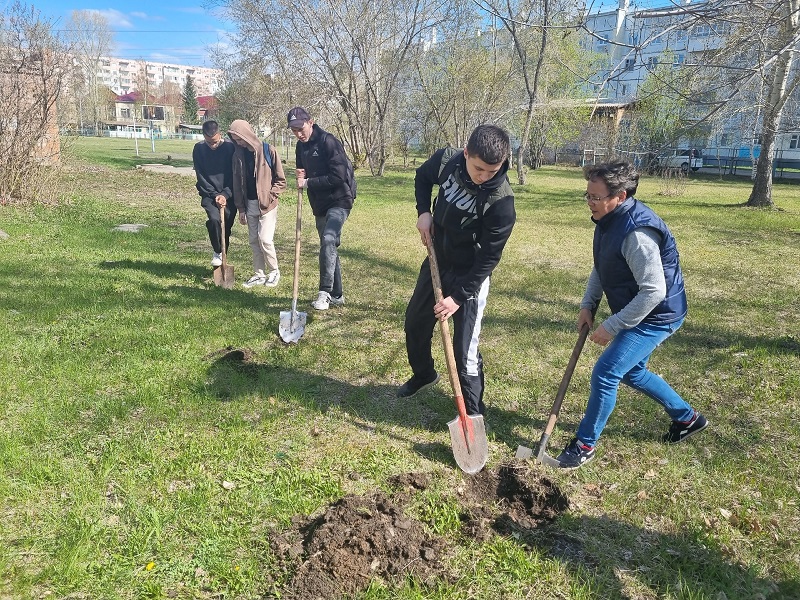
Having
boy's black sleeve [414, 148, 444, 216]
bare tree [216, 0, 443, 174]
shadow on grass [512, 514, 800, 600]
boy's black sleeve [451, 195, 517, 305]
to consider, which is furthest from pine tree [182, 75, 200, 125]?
shadow on grass [512, 514, 800, 600]

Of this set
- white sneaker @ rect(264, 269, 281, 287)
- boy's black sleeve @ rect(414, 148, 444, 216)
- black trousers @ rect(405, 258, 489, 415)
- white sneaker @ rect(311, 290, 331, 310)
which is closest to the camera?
black trousers @ rect(405, 258, 489, 415)

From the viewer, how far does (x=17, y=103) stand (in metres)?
11.1

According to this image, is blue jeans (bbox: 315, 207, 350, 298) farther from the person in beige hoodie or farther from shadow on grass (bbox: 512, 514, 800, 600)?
shadow on grass (bbox: 512, 514, 800, 600)

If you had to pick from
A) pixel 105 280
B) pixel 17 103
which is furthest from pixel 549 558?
pixel 17 103

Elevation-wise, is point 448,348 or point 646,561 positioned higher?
point 448,348

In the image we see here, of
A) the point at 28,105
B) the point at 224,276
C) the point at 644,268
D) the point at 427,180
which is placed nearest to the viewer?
the point at 644,268

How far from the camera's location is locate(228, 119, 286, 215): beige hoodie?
6.50m

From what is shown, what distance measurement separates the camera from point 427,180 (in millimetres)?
3816

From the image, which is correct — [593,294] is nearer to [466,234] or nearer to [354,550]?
[466,234]

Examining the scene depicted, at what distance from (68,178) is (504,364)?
14777mm

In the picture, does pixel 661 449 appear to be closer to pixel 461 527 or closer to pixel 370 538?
pixel 461 527

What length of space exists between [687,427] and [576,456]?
2.75ft

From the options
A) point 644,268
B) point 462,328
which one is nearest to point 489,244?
point 462,328

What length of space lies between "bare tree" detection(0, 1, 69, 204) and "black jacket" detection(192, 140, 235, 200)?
6.60 m
